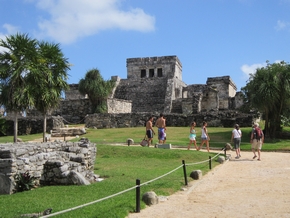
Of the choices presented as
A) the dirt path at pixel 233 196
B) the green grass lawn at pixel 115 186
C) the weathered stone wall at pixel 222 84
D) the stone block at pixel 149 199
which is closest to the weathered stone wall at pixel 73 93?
the weathered stone wall at pixel 222 84

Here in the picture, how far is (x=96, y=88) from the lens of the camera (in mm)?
30969

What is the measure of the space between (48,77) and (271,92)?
12.2m

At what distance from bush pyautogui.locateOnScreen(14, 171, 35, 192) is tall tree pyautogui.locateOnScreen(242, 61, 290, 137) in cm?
1511

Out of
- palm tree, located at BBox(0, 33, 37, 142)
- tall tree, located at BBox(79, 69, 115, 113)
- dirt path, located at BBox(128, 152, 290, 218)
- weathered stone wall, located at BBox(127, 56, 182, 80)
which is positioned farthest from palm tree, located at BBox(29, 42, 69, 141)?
weathered stone wall, located at BBox(127, 56, 182, 80)

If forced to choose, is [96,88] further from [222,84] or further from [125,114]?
[222,84]

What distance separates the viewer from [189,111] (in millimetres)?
32812

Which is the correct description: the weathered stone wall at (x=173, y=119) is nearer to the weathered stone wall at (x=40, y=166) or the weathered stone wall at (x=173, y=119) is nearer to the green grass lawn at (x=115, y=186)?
the green grass lawn at (x=115, y=186)

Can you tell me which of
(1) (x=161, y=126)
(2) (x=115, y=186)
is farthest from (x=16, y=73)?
(2) (x=115, y=186)

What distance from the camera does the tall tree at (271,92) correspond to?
789 inches

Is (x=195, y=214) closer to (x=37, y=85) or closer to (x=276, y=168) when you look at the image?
(x=276, y=168)

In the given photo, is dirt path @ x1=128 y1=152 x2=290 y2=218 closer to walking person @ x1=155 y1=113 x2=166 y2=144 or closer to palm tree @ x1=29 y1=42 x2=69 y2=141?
walking person @ x1=155 y1=113 x2=166 y2=144

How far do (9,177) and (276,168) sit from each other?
8.20 metres

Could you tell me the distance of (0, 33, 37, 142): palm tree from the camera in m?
15.3

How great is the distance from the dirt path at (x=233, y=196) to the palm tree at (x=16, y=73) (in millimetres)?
8925
